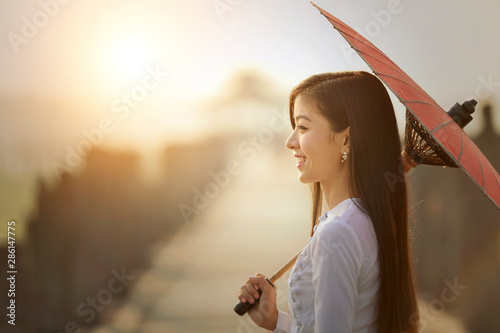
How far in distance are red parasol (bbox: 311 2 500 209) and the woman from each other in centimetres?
8

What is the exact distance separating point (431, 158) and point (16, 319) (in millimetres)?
3964

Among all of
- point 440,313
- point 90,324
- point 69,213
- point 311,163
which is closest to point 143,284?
point 90,324

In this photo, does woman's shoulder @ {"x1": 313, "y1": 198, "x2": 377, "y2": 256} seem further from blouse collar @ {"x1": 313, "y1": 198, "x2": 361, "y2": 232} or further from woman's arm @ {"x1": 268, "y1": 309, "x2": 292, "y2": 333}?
woman's arm @ {"x1": 268, "y1": 309, "x2": 292, "y2": 333}

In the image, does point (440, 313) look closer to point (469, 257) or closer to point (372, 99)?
point (469, 257)

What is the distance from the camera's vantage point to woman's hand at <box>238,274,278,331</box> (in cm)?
173

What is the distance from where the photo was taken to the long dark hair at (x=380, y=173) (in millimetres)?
1432

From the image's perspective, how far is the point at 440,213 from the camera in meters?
5.03

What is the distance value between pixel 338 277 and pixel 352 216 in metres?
0.17

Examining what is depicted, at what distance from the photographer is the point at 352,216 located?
140 centimetres

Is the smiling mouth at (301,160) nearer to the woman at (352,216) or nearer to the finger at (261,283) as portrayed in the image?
the woman at (352,216)

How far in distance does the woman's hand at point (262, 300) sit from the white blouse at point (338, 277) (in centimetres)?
24

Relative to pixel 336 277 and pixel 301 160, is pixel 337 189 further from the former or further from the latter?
pixel 336 277

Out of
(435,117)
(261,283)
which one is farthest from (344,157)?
(261,283)

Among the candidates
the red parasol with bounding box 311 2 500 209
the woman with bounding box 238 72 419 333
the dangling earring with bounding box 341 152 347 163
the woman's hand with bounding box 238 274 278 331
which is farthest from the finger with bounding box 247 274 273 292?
the red parasol with bounding box 311 2 500 209
